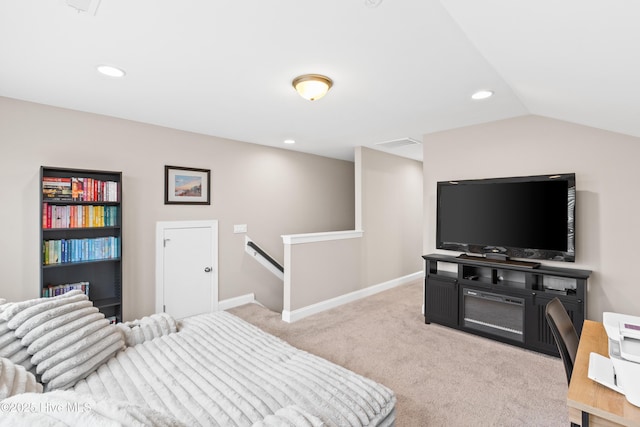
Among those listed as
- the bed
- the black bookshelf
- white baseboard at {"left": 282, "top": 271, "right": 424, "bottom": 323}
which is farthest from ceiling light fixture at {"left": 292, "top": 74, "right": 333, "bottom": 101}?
white baseboard at {"left": 282, "top": 271, "right": 424, "bottom": 323}

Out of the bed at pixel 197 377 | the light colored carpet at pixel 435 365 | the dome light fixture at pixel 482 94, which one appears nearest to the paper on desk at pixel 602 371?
the bed at pixel 197 377

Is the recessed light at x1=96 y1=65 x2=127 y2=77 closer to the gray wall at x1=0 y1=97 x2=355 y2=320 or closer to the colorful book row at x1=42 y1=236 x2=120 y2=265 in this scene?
the gray wall at x1=0 y1=97 x2=355 y2=320

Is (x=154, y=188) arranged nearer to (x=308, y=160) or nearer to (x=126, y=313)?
(x=126, y=313)

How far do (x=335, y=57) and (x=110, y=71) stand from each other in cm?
165

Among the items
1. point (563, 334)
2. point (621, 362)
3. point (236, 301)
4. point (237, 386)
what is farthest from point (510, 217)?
point (236, 301)

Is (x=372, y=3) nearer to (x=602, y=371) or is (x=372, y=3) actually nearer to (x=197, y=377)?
(x=602, y=371)

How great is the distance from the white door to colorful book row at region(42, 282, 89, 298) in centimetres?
72

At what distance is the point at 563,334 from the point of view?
1555mm

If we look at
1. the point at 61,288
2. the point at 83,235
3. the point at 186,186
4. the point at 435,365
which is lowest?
the point at 435,365

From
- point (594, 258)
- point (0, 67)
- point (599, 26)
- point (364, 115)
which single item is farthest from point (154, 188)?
point (594, 258)

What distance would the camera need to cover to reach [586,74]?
176cm

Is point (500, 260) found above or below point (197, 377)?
above

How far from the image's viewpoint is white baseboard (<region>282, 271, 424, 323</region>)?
384 cm

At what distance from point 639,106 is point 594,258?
1.53 m
